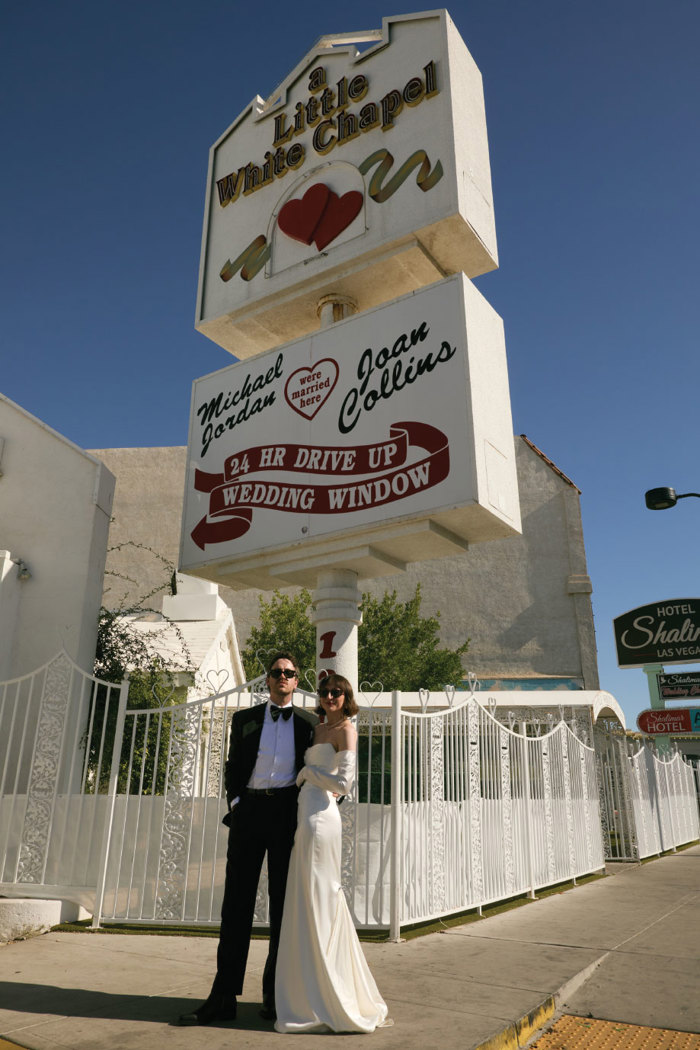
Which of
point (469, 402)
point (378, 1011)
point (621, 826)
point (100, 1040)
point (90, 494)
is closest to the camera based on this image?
point (100, 1040)

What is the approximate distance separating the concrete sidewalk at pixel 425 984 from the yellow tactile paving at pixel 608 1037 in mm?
92

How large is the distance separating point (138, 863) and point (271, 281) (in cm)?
812

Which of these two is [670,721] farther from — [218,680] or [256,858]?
[256,858]

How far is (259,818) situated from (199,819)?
3.42 m

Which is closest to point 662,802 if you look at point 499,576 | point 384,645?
point 384,645

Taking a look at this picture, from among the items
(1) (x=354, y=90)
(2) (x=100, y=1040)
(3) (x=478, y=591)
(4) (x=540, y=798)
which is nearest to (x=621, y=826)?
(4) (x=540, y=798)

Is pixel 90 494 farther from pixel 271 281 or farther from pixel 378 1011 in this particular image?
pixel 378 1011

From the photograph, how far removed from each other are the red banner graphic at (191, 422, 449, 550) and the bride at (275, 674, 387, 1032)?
4.59 m

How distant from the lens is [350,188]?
425 inches

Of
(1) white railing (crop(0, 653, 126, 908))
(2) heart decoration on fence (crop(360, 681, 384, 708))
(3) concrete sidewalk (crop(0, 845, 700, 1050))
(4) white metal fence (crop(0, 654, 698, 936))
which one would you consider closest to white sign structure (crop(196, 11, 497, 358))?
(2) heart decoration on fence (crop(360, 681, 384, 708))

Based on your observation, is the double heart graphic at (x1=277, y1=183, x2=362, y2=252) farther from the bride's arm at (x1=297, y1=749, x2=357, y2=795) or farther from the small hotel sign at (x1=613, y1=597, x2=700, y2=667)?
the small hotel sign at (x1=613, y1=597, x2=700, y2=667)

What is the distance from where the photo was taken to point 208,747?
282 inches

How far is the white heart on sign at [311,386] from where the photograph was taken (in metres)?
9.88

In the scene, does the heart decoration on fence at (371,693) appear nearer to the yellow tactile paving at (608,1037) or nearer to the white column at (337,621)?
the white column at (337,621)
